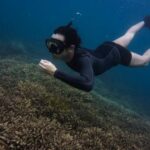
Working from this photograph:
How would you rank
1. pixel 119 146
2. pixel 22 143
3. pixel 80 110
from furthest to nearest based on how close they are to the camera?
1. pixel 80 110
2. pixel 119 146
3. pixel 22 143

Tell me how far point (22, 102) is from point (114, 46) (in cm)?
400

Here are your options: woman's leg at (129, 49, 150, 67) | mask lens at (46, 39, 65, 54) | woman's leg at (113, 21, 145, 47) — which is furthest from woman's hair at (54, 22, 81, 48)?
woman's leg at (113, 21, 145, 47)

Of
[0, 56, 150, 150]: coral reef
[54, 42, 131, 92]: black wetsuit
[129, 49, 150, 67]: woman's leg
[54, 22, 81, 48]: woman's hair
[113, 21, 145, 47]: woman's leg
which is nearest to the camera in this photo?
[0, 56, 150, 150]: coral reef

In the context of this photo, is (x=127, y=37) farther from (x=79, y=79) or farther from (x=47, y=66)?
(x=47, y=66)

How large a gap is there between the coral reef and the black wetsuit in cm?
133

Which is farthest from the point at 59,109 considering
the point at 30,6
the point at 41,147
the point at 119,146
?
the point at 30,6

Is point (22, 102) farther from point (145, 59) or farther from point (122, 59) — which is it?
point (145, 59)

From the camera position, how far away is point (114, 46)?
37.8ft

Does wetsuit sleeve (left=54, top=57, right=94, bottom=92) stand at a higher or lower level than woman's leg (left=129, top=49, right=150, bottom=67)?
higher

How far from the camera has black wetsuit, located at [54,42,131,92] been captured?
7336mm

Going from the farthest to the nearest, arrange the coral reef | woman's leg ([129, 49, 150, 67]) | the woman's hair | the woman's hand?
woman's leg ([129, 49, 150, 67]) < the woman's hair < the woman's hand < the coral reef

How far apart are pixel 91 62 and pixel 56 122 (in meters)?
1.90

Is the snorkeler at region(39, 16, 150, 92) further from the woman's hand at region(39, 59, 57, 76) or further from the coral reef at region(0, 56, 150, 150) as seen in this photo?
the coral reef at region(0, 56, 150, 150)

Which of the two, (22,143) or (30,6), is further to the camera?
(30,6)
